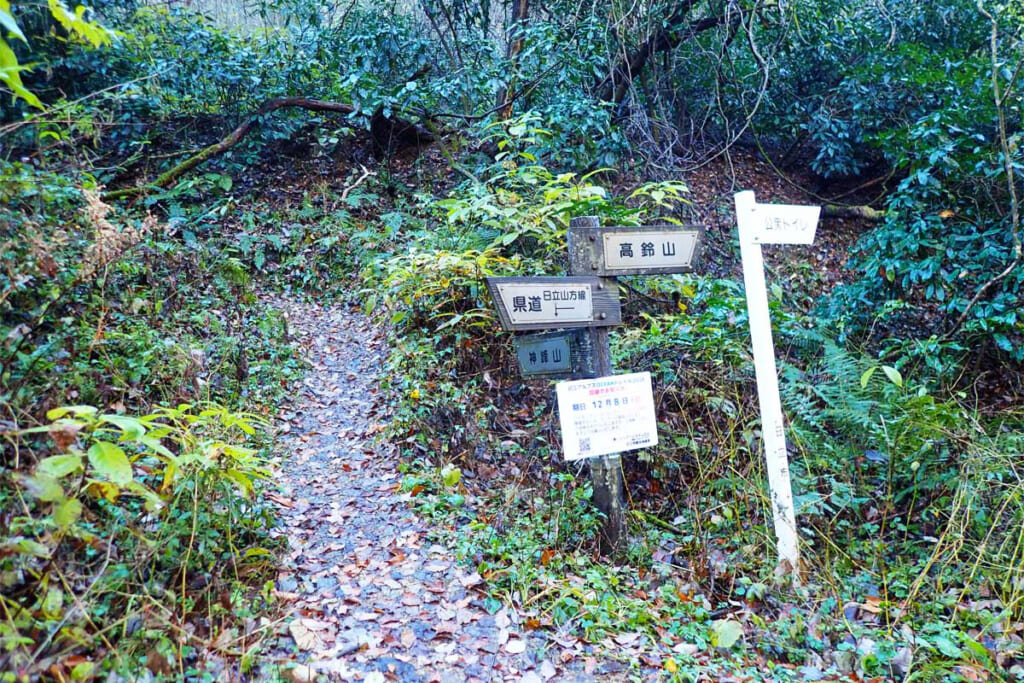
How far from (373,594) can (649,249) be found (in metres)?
2.87

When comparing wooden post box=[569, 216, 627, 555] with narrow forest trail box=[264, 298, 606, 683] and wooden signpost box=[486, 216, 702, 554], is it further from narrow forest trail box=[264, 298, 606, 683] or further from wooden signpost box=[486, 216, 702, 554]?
narrow forest trail box=[264, 298, 606, 683]

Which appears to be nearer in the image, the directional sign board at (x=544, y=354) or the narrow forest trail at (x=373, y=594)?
the narrow forest trail at (x=373, y=594)

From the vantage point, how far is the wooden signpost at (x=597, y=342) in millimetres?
4215

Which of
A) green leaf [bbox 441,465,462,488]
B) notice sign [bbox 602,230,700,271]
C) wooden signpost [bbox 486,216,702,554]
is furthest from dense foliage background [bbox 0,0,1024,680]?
notice sign [bbox 602,230,700,271]

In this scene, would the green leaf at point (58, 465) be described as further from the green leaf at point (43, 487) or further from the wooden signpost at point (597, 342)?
the wooden signpost at point (597, 342)

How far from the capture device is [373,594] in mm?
3713

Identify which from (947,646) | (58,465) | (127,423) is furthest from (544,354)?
(947,646)

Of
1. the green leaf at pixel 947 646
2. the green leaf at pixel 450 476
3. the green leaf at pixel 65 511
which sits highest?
the green leaf at pixel 65 511

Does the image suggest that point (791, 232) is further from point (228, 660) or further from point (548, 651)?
point (228, 660)

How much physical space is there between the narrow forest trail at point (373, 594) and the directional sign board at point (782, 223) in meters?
2.97

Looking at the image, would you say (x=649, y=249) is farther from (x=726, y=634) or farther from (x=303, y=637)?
(x=303, y=637)

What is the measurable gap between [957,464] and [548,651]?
355 centimetres

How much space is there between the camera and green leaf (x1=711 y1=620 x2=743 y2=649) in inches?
145

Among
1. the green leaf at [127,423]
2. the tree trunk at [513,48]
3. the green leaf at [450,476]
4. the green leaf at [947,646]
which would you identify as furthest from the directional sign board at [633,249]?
the tree trunk at [513,48]
